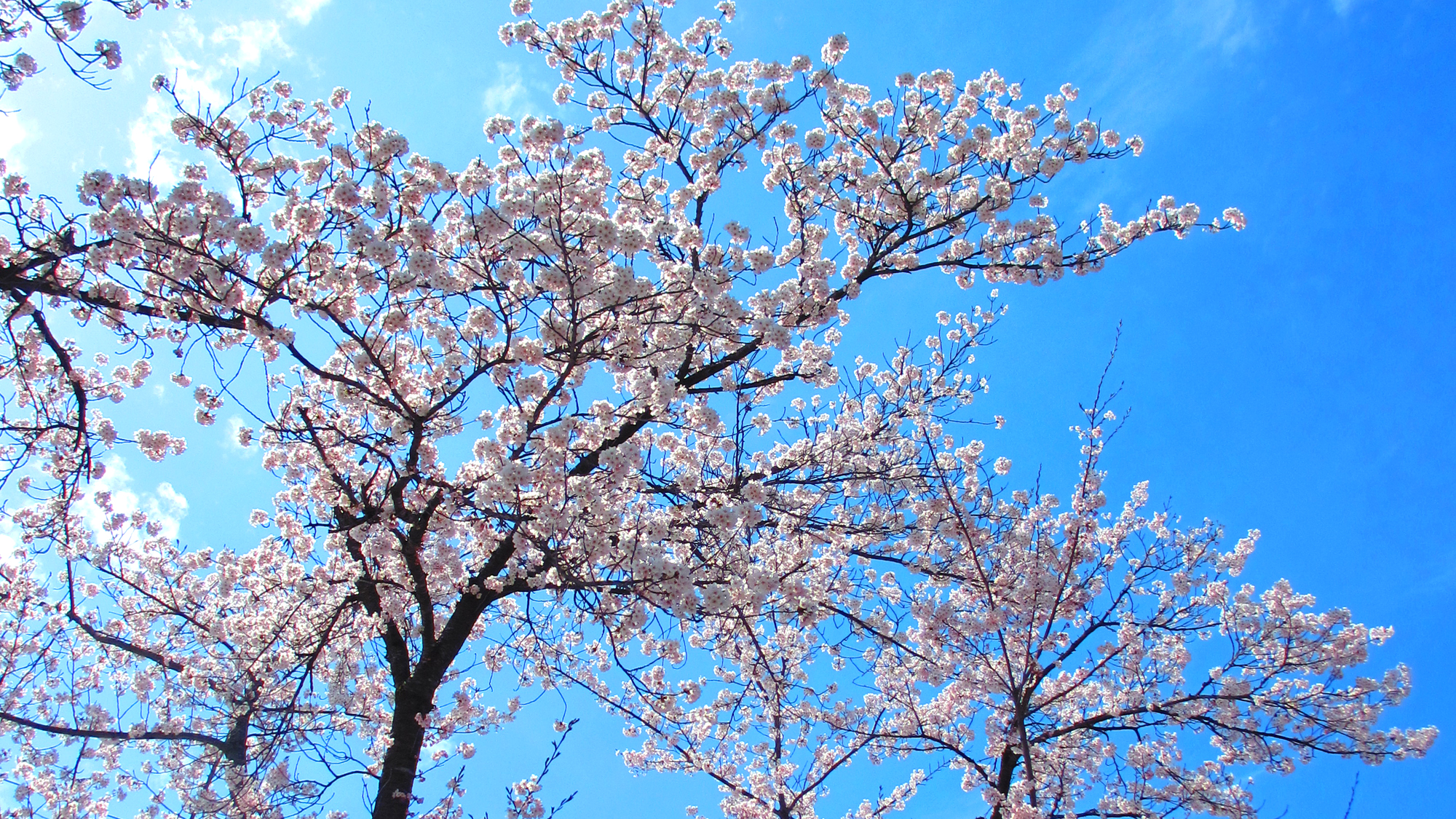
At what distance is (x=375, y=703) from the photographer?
9.95m

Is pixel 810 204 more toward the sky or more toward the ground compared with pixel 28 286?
more toward the sky

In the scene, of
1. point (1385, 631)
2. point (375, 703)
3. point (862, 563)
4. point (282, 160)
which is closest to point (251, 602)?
point (375, 703)

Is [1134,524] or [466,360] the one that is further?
[1134,524]

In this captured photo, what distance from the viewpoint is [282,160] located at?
6.21 meters

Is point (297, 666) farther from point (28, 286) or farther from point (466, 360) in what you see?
point (28, 286)

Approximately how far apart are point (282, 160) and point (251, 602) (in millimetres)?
5361

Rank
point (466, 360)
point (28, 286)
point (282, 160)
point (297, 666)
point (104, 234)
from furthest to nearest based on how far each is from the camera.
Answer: point (297, 666)
point (466, 360)
point (282, 160)
point (104, 234)
point (28, 286)

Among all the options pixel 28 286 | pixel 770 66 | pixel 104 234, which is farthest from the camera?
pixel 770 66

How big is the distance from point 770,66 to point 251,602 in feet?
28.3

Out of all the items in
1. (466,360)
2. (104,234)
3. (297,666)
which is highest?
(466,360)

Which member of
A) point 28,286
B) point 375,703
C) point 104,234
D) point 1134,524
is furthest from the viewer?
point 1134,524

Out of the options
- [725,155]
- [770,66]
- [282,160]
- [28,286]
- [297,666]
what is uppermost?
[770,66]

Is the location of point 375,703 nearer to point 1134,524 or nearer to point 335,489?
point 335,489

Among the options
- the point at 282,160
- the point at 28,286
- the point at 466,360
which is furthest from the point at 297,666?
the point at 282,160
